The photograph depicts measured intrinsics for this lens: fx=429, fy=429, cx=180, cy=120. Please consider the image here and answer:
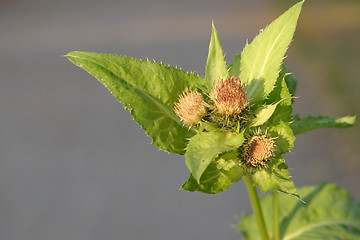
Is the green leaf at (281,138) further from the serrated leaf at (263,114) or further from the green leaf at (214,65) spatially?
the green leaf at (214,65)

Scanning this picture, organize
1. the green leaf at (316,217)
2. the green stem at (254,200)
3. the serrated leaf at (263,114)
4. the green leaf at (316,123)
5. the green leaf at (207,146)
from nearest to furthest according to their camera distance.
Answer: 1. the green leaf at (207,146)
2. the serrated leaf at (263,114)
3. the green stem at (254,200)
4. the green leaf at (316,123)
5. the green leaf at (316,217)

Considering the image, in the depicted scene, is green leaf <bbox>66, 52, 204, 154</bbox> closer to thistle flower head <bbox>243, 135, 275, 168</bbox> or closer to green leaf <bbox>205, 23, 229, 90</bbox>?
green leaf <bbox>205, 23, 229, 90</bbox>

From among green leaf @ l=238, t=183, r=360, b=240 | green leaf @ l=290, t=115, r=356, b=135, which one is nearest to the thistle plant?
green leaf @ l=290, t=115, r=356, b=135

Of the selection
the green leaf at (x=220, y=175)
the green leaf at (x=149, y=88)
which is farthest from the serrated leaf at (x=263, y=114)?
the green leaf at (x=149, y=88)

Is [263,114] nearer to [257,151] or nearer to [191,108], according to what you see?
[257,151]

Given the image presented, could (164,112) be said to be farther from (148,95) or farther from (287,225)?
(287,225)

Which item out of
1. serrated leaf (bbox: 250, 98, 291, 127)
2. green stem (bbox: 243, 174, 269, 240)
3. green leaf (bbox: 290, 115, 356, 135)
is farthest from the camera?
green leaf (bbox: 290, 115, 356, 135)

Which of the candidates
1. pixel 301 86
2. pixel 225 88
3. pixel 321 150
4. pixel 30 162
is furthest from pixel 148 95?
pixel 301 86
